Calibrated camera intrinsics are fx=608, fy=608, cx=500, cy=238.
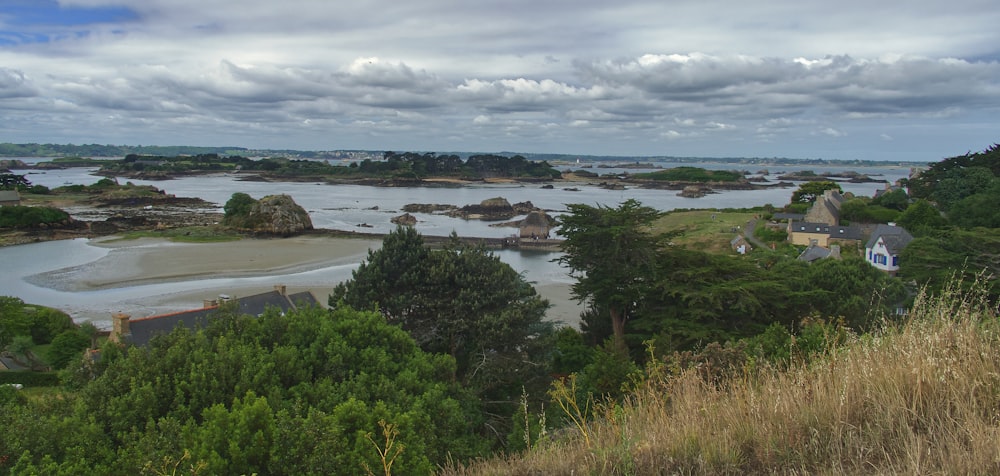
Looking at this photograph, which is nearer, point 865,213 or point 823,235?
point 823,235

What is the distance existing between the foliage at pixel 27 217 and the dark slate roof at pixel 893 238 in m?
59.1

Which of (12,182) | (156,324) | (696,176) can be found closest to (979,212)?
(156,324)

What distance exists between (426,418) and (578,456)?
14.6 feet

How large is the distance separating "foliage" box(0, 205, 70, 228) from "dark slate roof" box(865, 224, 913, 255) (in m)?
59.1

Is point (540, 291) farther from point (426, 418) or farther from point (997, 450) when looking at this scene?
point (997, 450)

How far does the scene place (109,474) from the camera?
668 centimetres

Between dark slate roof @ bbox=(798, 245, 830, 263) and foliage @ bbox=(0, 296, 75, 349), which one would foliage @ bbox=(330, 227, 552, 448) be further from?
dark slate roof @ bbox=(798, 245, 830, 263)

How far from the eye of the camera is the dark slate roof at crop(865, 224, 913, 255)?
3040cm

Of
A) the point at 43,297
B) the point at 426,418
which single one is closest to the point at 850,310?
the point at 426,418

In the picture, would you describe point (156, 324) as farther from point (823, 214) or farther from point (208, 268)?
point (823, 214)

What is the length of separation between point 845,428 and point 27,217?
2395 inches

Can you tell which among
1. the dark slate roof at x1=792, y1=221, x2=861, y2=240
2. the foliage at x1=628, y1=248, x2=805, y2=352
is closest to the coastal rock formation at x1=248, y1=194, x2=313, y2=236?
the dark slate roof at x1=792, y1=221, x2=861, y2=240

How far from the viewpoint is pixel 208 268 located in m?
35.1

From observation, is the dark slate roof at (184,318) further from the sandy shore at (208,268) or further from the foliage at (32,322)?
the foliage at (32,322)
